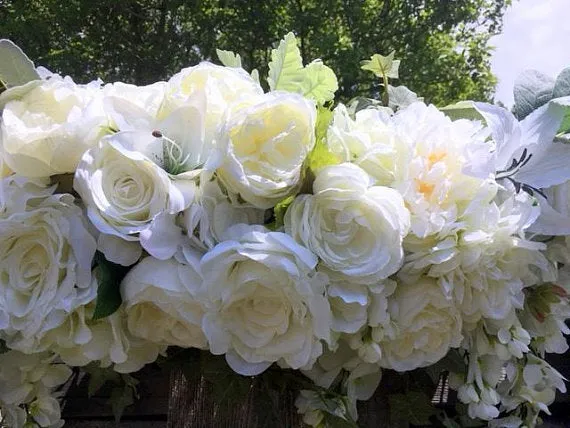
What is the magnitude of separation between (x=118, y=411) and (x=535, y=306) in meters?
0.37

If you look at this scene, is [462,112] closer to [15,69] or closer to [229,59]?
[229,59]

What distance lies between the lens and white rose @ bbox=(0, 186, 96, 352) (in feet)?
1.85

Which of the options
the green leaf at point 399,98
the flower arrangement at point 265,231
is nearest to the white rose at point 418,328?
the flower arrangement at point 265,231

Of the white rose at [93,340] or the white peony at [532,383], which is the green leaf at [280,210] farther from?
the white peony at [532,383]

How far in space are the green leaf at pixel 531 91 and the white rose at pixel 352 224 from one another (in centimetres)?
22

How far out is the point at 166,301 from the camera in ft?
1.79

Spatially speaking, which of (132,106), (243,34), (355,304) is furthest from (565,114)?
(243,34)

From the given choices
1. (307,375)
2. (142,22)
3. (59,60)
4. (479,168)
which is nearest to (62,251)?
(307,375)

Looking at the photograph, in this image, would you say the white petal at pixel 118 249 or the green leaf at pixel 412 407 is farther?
the green leaf at pixel 412 407

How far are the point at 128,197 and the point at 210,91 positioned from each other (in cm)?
10

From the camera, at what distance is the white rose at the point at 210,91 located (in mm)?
584

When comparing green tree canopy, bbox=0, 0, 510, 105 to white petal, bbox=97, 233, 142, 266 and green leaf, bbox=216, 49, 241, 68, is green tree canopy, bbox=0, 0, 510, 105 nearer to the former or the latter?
green leaf, bbox=216, 49, 241, 68

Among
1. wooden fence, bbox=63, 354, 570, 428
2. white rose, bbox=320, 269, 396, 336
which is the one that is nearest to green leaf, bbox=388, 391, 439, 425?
wooden fence, bbox=63, 354, 570, 428

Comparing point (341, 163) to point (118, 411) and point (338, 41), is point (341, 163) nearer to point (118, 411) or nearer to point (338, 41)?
point (118, 411)
